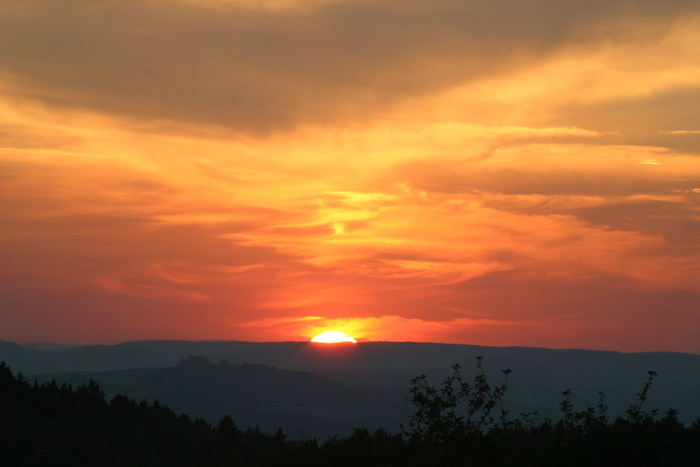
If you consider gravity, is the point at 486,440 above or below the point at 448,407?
below

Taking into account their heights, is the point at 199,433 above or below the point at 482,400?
below

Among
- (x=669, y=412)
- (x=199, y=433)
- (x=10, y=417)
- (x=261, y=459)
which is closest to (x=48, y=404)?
(x=10, y=417)

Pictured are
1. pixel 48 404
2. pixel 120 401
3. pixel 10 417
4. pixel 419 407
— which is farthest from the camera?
pixel 120 401

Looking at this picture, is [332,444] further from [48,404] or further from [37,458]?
[48,404]

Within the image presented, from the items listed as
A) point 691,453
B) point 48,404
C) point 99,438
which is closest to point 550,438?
point 691,453

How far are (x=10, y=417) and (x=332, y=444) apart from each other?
145 ft

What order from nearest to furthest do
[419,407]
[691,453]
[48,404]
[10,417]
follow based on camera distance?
[419,407] < [691,453] < [10,417] < [48,404]

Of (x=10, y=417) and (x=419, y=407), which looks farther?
(x=10, y=417)

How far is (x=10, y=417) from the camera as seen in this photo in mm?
56469

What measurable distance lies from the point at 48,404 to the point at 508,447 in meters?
55.0

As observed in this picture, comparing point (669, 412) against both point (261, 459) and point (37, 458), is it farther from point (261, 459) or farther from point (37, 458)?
point (37, 458)

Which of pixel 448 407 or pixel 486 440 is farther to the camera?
pixel 486 440

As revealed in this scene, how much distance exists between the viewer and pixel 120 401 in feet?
227

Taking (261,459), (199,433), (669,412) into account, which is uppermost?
(669,412)
